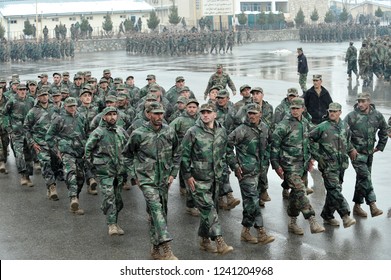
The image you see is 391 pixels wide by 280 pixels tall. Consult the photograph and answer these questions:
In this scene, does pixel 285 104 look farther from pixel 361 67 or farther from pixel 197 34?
pixel 197 34

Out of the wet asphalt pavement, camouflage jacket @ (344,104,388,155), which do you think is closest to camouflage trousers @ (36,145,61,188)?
the wet asphalt pavement

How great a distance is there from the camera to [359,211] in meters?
9.41

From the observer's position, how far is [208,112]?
7.87 metres

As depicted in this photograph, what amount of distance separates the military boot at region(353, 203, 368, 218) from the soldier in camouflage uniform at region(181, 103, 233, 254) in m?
2.34

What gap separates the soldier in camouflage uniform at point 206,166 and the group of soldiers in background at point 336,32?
2030 inches

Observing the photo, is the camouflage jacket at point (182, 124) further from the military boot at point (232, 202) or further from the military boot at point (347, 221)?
the military boot at point (347, 221)

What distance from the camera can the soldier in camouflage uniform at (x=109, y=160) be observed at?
870 cm


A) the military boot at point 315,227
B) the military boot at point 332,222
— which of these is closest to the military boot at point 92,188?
the military boot at point 332,222

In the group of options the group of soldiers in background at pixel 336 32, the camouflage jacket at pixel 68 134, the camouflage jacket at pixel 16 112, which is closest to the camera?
the camouflage jacket at pixel 68 134

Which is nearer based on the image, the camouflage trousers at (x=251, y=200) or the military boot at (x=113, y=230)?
the camouflage trousers at (x=251, y=200)

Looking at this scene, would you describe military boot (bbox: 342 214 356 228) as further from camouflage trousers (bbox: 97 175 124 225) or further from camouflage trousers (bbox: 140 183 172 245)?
camouflage trousers (bbox: 97 175 124 225)

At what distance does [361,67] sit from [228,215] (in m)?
16.1

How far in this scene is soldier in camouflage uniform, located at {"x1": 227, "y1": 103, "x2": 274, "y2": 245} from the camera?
824cm

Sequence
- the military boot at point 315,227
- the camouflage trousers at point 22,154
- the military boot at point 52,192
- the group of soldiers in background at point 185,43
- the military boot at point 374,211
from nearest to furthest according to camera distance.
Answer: the military boot at point 315,227
the military boot at point 374,211
the military boot at point 52,192
the camouflage trousers at point 22,154
the group of soldiers in background at point 185,43
